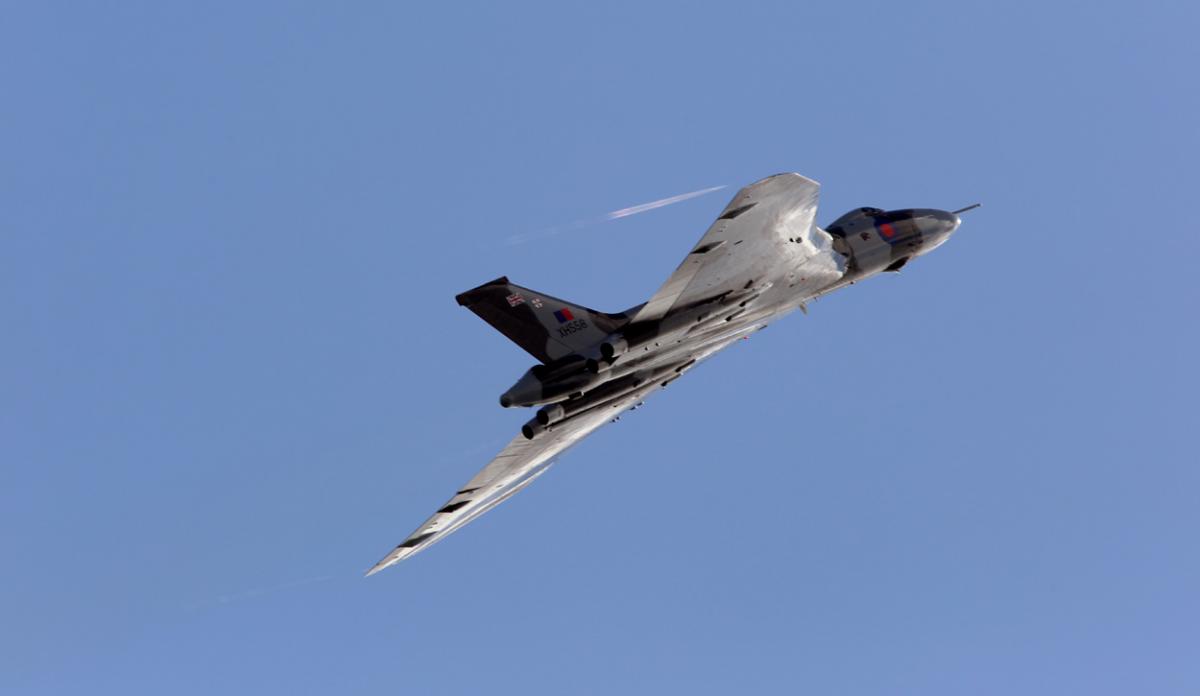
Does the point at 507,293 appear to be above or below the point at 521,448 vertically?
above

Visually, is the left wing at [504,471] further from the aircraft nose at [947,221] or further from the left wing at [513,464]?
the aircraft nose at [947,221]

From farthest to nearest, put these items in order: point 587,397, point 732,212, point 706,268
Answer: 1. point 587,397
2. point 706,268
3. point 732,212

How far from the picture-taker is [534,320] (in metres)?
37.5

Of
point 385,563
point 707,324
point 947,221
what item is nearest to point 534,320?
point 707,324

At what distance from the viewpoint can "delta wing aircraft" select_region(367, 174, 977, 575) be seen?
35.4 m

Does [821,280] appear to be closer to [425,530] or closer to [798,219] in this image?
[798,219]

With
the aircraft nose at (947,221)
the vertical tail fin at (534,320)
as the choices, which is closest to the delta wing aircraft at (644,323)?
the vertical tail fin at (534,320)

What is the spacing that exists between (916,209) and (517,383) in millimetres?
17854

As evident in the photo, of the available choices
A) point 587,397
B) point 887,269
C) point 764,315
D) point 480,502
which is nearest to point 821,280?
point 764,315

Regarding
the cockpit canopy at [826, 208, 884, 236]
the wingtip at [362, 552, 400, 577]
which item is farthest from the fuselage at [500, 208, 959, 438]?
the wingtip at [362, 552, 400, 577]

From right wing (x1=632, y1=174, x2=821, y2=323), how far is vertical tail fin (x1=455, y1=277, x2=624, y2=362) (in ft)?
5.77

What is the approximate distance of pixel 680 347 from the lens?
39.5 metres

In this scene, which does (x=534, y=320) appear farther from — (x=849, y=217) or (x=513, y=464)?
(x=849, y=217)

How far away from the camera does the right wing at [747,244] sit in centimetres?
3362
